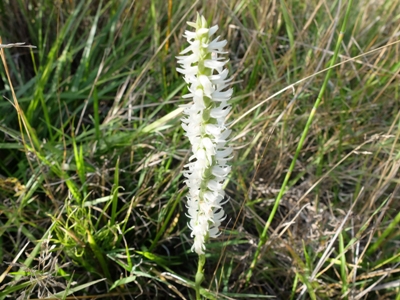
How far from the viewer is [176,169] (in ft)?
5.01

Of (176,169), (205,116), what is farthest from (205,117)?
(176,169)

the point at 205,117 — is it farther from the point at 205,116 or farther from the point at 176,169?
the point at 176,169

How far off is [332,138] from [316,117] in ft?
0.33

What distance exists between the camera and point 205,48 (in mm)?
816

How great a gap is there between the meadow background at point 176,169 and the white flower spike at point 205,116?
0.72 ft

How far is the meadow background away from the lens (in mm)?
1372

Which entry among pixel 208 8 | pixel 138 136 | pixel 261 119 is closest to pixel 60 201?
pixel 138 136

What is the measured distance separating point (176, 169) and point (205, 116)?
669 millimetres

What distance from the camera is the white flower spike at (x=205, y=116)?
0.82m

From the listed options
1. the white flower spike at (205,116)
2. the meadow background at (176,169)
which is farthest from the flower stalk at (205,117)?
the meadow background at (176,169)

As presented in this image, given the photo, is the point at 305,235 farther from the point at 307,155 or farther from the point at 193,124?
the point at 193,124

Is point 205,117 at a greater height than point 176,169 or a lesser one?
greater

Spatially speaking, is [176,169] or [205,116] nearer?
[205,116]

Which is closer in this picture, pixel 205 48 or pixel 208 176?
pixel 205 48
